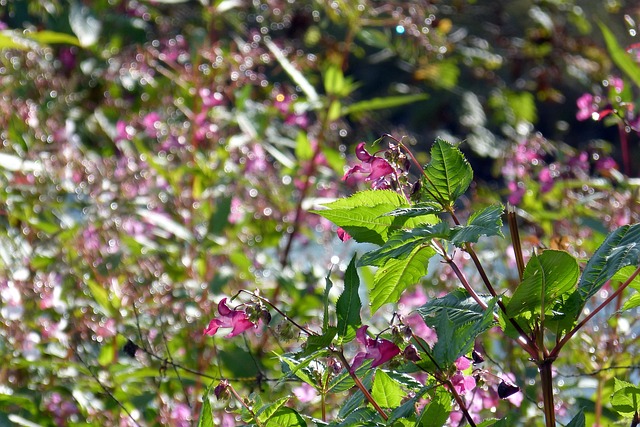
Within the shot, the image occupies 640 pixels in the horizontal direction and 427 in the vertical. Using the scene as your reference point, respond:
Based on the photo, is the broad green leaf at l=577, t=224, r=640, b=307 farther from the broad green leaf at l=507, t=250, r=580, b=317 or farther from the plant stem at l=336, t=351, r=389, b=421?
the plant stem at l=336, t=351, r=389, b=421

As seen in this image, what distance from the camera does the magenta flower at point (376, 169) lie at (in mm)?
685

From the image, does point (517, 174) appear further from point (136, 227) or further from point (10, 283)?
point (10, 283)

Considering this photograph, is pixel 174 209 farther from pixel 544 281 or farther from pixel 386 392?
pixel 544 281

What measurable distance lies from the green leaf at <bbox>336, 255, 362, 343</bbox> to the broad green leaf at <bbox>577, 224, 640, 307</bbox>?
0.15 meters

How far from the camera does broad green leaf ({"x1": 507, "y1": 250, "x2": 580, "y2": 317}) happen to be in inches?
22.5

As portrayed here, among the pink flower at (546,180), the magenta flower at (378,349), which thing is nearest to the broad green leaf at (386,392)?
the magenta flower at (378,349)

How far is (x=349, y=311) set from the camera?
0.62 m

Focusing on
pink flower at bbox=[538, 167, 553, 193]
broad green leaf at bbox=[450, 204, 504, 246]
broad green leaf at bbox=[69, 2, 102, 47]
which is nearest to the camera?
broad green leaf at bbox=[450, 204, 504, 246]

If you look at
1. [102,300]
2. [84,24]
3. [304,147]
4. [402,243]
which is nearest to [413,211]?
[402,243]

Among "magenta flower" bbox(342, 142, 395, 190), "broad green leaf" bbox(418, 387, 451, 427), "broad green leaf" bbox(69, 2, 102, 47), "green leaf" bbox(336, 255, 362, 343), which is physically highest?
"magenta flower" bbox(342, 142, 395, 190)

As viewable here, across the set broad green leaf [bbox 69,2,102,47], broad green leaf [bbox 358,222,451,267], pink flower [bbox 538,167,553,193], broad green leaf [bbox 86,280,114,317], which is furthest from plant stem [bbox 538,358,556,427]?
broad green leaf [bbox 69,2,102,47]

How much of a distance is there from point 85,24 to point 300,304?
4.45ft

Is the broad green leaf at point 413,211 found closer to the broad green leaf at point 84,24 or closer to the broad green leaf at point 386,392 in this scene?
the broad green leaf at point 386,392

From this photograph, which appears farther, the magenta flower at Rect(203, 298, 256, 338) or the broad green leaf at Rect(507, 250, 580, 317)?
the magenta flower at Rect(203, 298, 256, 338)
